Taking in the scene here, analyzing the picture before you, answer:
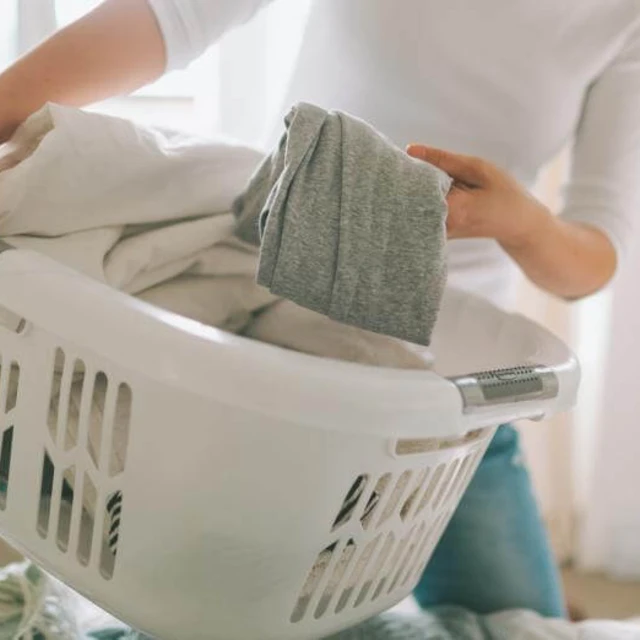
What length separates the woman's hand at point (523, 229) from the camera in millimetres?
673

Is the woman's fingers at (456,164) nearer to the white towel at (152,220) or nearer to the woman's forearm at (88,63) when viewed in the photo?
the white towel at (152,220)

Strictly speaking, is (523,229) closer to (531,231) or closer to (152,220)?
(531,231)

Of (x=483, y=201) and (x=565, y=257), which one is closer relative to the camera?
(x=483, y=201)

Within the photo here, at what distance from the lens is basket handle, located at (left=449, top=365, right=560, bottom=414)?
52 centimetres

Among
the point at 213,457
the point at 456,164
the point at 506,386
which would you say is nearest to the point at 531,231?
the point at 456,164

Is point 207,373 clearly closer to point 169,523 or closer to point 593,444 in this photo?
point 169,523

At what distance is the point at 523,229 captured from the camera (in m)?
0.75

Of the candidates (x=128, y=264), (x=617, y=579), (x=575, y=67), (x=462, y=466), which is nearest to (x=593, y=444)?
(x=617, y=579)

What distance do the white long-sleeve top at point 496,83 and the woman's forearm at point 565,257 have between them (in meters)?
0.03

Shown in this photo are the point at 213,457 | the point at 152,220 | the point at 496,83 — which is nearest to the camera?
the point at 213,457

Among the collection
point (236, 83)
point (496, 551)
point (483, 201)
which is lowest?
point (496, 551)

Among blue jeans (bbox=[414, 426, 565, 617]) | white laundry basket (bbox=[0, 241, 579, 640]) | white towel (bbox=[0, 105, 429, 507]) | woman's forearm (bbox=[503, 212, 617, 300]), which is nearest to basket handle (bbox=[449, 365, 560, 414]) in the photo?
white laundry basket (bbox=[0, 241, 579, 640])

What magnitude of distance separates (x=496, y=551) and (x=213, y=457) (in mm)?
463

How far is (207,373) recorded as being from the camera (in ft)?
1.56
